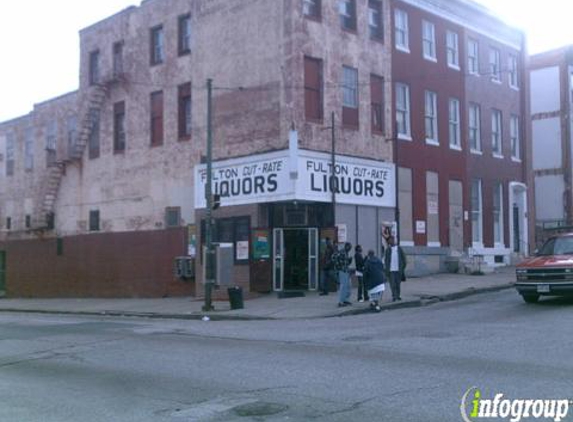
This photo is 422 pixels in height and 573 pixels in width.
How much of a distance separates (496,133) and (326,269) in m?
15.4

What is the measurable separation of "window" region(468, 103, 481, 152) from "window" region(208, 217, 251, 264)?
12.6 meters

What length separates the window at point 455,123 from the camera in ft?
107

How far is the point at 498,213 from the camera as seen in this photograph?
34.8 meters

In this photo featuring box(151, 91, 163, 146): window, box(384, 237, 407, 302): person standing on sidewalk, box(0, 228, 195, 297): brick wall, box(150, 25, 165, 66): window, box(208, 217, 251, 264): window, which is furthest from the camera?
box(150, 25, 165, 66): window

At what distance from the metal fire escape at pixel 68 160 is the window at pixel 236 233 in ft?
35.1

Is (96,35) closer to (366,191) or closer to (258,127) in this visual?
(258,127)

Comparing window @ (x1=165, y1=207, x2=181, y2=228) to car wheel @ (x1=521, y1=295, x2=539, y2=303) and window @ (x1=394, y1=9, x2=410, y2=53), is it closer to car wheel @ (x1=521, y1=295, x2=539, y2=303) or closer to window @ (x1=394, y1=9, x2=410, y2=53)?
window @ (x1=394, y1=9, x2=410, y2=53)

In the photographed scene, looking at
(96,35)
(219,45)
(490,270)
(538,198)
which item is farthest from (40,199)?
(538,198)

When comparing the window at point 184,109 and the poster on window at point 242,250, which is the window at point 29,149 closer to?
the window at point 184,109

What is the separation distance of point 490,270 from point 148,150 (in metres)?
15.3

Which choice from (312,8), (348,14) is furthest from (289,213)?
(348,14)

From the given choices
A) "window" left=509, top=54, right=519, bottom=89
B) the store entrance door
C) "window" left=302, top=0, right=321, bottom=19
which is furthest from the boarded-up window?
"window" left=509, top=54, right=519, bottom=89

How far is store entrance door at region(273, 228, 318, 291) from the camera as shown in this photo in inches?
1016

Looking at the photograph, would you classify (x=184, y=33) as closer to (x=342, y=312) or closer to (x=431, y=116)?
(x=431, y=116)
